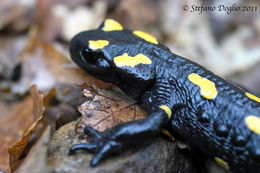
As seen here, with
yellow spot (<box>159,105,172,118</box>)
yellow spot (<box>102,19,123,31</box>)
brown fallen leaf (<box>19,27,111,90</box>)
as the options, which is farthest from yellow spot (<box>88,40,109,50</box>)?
brown fallen leaf (<box>19,27,111,90</box>)

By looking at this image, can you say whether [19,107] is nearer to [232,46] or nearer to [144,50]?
[144,50]

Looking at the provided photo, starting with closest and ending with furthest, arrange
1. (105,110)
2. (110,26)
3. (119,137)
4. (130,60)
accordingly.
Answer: (119,137), (105,110), (130,60), (110,26)

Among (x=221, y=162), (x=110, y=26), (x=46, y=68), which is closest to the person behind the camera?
(x=221, y=162)

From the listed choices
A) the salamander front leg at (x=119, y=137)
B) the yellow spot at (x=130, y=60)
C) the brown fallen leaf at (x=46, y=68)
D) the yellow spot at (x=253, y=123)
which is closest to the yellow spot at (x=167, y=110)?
the salamander front leg at (x=119, y=137)

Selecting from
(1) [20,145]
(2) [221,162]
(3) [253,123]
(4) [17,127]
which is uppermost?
(3) [253,123]

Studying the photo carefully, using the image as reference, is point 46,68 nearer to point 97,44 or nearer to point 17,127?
point 17,127

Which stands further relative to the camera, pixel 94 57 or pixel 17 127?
pixel 17 127

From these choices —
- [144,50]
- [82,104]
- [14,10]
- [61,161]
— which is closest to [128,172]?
[61,161]

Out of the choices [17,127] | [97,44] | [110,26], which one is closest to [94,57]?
[97,44]
